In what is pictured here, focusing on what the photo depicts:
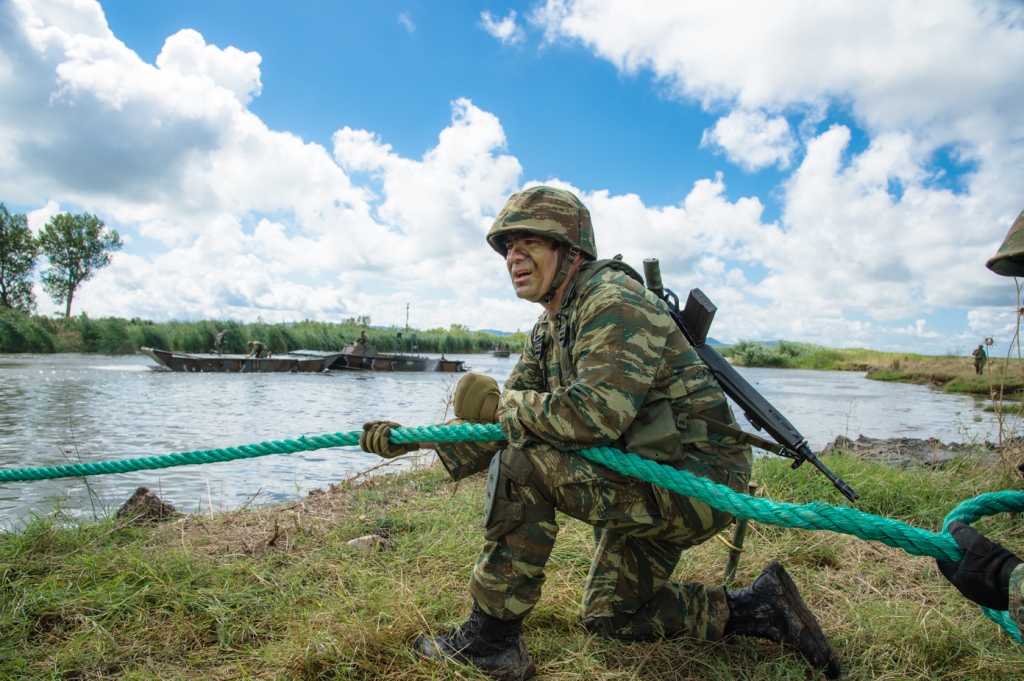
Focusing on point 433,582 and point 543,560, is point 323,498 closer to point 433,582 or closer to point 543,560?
point 433,582

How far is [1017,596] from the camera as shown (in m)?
1.37

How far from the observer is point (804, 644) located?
7.09 feet

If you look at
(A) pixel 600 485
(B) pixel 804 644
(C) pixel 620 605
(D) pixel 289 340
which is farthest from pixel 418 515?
(D) pixel 289 340

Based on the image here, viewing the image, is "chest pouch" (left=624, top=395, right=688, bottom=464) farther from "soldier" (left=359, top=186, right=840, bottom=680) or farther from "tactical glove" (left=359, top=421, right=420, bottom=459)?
"tactical glove" (left=359, top=421, right=420, bottom=459)

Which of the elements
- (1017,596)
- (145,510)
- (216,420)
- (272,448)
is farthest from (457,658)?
(216,420)

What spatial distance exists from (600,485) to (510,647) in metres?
0.66

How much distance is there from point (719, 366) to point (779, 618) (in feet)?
3.41

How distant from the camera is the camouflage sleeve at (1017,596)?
1357 mm

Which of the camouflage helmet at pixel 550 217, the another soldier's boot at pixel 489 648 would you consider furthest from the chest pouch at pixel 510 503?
the camouflage helmet at pixel 550 217

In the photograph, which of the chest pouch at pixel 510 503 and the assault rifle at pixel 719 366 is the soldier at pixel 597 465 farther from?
the assault rifle at pixel 719 366

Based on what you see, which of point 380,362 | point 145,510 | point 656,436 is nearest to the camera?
point 656,436

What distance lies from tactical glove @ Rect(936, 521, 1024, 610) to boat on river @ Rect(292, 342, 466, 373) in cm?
2508

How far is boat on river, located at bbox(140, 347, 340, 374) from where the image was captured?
22.2 meters

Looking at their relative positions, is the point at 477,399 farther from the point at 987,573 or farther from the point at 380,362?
the point at 380,362
